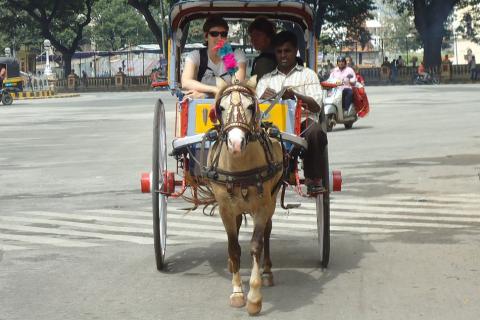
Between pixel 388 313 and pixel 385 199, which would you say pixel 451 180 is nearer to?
pixel 385 199

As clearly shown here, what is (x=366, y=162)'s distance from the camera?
1664 cm

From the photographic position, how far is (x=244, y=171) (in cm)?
Answer: 678

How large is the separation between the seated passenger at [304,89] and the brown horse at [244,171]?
82 centimetres

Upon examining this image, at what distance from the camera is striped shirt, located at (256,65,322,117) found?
26.9ft

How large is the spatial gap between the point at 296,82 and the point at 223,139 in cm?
184

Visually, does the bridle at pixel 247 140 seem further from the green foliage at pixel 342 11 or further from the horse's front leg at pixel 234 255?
the green foliage at pixel 342 11

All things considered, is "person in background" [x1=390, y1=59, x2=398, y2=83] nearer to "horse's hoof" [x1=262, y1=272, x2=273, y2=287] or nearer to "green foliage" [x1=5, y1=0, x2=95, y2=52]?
"green foliage" [x1=5, y1=0, x2=95, y2=52]

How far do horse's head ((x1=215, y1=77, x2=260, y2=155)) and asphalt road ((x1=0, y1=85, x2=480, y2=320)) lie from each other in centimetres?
118

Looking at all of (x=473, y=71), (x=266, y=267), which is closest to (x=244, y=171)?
(x=266, y=267)

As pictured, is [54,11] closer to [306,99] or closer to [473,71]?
[473,71]

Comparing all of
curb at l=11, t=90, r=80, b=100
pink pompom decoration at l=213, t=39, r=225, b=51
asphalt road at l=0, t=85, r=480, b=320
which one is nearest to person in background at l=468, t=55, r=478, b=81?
curb at l=11, t=90, r=80, b=100

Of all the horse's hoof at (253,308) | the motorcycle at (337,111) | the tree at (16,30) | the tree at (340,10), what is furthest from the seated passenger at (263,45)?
the tree at (16,30)

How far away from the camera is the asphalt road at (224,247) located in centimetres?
695

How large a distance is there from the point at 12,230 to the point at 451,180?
20.9 feet
